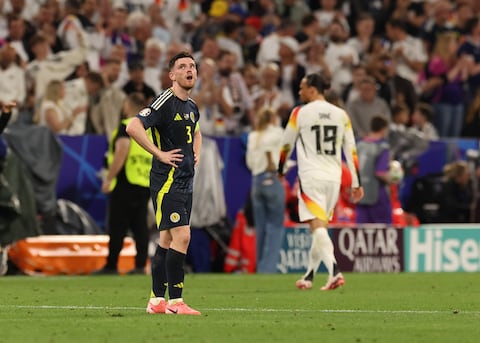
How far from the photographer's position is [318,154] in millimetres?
16047

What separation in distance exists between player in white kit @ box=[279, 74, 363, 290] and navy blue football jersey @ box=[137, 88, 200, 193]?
167 inches

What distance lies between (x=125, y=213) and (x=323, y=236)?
14.1 ft

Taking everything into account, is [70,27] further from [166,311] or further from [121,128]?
[166,311]

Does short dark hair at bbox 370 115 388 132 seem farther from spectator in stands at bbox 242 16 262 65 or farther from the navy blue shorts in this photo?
the navy blue shorts

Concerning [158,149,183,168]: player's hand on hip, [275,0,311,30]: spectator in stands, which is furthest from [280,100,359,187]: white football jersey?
[275,0,311,30]: spectator in stands

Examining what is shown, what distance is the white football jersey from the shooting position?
630 inches

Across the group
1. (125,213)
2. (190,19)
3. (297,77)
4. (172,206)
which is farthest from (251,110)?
(172,206)

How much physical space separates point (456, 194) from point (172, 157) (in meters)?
12.8

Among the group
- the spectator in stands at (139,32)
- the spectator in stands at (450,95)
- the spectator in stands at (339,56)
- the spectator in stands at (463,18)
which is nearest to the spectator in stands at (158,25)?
the spectator in stands at (139,32)

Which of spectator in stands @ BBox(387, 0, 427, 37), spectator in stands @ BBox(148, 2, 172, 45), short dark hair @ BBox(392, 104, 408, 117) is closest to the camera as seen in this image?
short dark hair @ BBox(392, 104, 408, 117)

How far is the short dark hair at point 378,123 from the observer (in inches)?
859

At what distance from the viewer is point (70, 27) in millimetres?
22812

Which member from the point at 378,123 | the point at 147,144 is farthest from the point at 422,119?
the point at 147,144

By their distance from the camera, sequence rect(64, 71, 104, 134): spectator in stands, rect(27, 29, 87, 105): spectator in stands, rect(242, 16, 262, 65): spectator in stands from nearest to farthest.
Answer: rect(64, 71, 104, 134): spectator in stands < rect(27, 29, 87, 105): spectator in stands < rect(242, 16, 262, 65): spectator in stands
